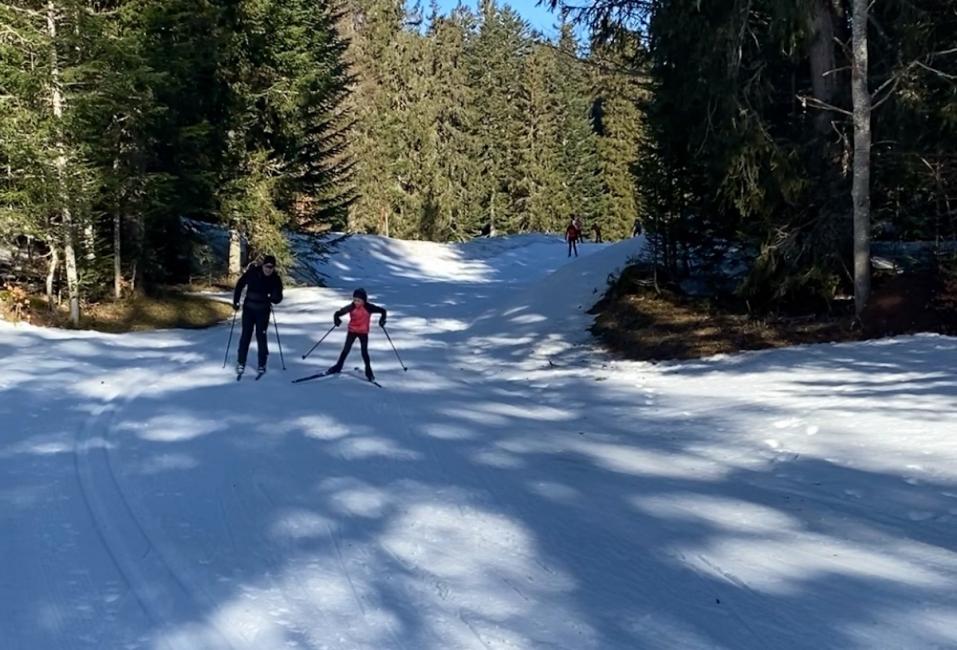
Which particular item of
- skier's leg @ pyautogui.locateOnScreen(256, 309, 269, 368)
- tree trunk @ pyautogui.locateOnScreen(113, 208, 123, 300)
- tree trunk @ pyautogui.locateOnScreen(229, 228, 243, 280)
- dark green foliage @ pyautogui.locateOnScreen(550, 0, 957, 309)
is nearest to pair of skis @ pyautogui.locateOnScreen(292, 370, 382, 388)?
skier's leg @ pyautogui.locateOnScreen(256, 309, 269, 368)

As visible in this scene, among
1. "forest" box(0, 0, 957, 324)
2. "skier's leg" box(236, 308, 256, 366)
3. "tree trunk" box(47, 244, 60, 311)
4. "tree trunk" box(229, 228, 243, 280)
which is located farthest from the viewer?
"tree trunk" box(229, 228, 243, 280)

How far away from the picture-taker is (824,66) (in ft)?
48.3

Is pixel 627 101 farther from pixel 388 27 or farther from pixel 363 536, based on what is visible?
pixel 363 536

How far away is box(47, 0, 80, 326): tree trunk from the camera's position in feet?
56.4

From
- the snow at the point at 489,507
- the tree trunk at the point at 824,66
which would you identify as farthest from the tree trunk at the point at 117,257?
the tree trunk at the point at 824,66

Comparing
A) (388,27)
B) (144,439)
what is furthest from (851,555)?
(388,27)

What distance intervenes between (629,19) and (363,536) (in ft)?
45.4

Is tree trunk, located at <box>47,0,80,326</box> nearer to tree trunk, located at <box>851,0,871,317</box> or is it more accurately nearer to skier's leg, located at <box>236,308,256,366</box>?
skier's leg, located at <box>236,308,256,366</box>

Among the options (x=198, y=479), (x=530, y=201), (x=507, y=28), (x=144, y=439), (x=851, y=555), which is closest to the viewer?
(x=851, y=555)

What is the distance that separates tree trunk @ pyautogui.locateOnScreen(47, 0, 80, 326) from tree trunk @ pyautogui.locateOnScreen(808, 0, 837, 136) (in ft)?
49.2

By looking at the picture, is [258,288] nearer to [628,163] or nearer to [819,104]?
[819,104]

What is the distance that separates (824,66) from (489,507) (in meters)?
11.9

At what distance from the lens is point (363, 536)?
19.1ft

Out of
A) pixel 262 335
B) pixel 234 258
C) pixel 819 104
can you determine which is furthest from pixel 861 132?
pixel 234 258
